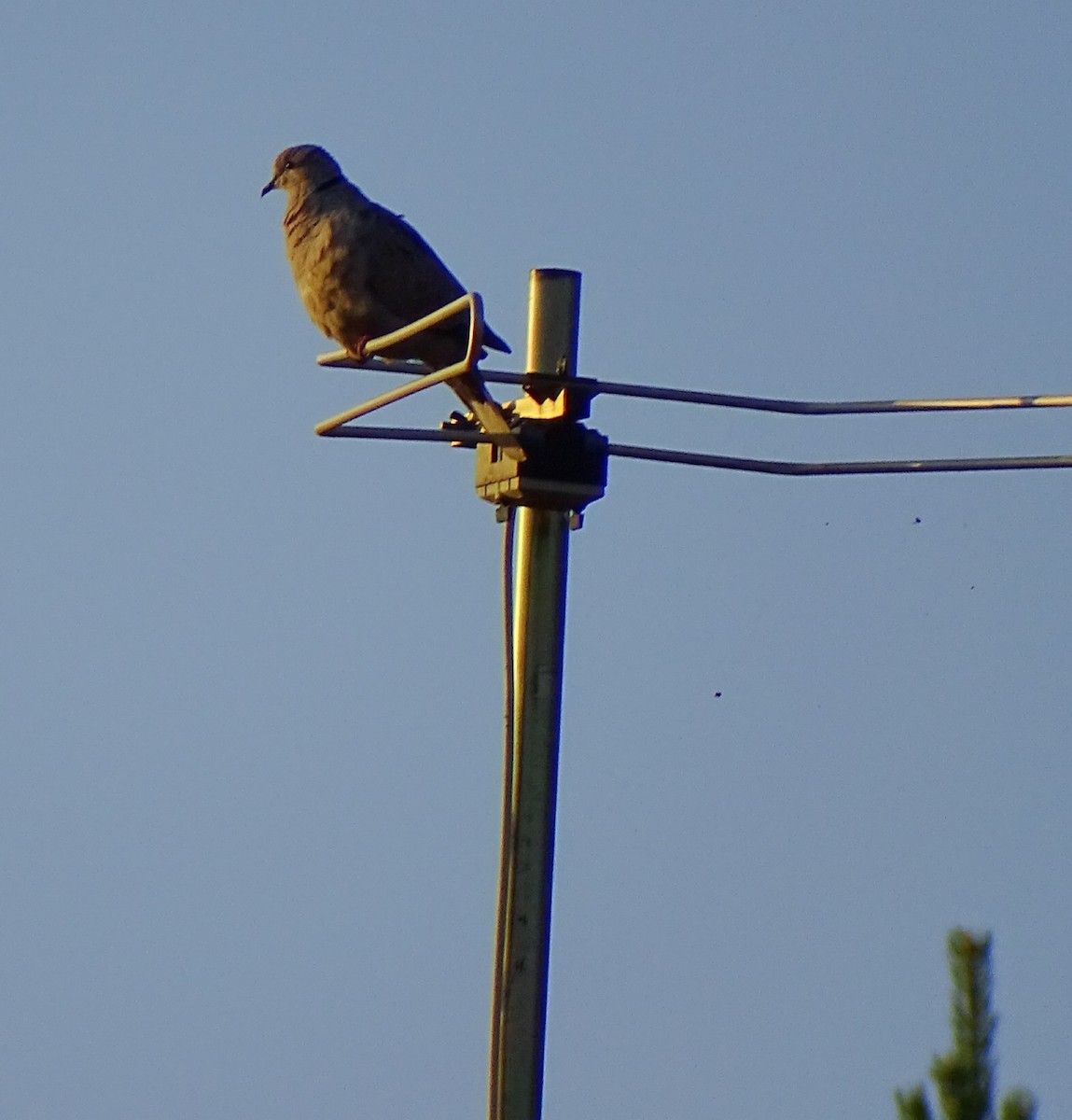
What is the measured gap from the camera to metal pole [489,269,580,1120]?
351 cm

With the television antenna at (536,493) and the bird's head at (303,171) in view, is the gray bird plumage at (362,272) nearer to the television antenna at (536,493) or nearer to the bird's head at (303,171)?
the bird's head at (303,171)

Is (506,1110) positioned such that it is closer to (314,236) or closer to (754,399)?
(754,399)

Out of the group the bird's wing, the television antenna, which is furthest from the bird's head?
the television antenna

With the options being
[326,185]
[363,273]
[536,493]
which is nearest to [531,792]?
[536,493]

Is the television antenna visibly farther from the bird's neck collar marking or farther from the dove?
the bird's neck collar marking

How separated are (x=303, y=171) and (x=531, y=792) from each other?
455cm

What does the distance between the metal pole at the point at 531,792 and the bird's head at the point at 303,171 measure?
154 inches

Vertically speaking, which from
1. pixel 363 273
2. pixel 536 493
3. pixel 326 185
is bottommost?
pixel 536 493

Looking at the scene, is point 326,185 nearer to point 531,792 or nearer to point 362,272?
point 362,272

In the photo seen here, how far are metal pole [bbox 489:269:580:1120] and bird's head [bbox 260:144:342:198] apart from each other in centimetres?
391

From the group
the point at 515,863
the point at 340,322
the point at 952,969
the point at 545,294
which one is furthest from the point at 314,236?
the point at 952,969

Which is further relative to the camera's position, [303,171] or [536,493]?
[303,171]

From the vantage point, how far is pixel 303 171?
7.71 m

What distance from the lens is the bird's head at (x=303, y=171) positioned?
7.57 metres
